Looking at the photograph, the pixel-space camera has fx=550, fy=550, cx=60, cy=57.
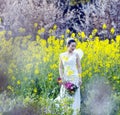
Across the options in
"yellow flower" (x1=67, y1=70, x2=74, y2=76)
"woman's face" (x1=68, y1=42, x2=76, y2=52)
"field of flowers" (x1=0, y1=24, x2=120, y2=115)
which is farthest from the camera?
"field of flowers" (x1=0, y1=24, x2=120, y2=115)

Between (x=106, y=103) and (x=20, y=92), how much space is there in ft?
5.36

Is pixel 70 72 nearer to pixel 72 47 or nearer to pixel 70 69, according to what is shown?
pixel 70 69

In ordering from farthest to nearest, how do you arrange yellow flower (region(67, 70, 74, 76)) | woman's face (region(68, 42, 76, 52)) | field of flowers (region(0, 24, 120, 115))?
field of flowers (region(0, 24, 120, 115)), yellow flower (region(67, 70, 74, 76)), woman's face (region(68, 42, 76, 52))

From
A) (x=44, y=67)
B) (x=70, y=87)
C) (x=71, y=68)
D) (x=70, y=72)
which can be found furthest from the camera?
(x=44, y=67)

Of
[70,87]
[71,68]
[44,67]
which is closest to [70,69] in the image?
[71,68]

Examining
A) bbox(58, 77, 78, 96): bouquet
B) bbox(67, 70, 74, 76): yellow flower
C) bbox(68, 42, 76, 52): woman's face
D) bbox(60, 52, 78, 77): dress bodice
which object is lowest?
bbox(58, 77, 78, 96): bouquet

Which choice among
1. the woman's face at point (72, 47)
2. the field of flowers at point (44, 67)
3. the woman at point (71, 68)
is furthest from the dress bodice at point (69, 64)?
the field of flowers at point (44, 67)

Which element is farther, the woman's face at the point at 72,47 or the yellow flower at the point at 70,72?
the yellow flower at the point at 70,72

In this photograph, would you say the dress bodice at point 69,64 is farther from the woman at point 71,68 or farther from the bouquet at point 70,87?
the bouquet at point 70,87

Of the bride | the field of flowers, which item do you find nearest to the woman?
the bride

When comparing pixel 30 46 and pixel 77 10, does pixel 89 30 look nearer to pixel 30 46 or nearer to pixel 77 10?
pixel 77 10

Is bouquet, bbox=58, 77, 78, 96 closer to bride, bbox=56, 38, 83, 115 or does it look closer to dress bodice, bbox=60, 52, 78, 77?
bride, bbox=56, 38, 83, 115

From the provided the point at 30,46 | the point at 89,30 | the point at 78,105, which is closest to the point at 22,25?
the point at 89,30

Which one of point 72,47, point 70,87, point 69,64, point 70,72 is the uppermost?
point 72,47
